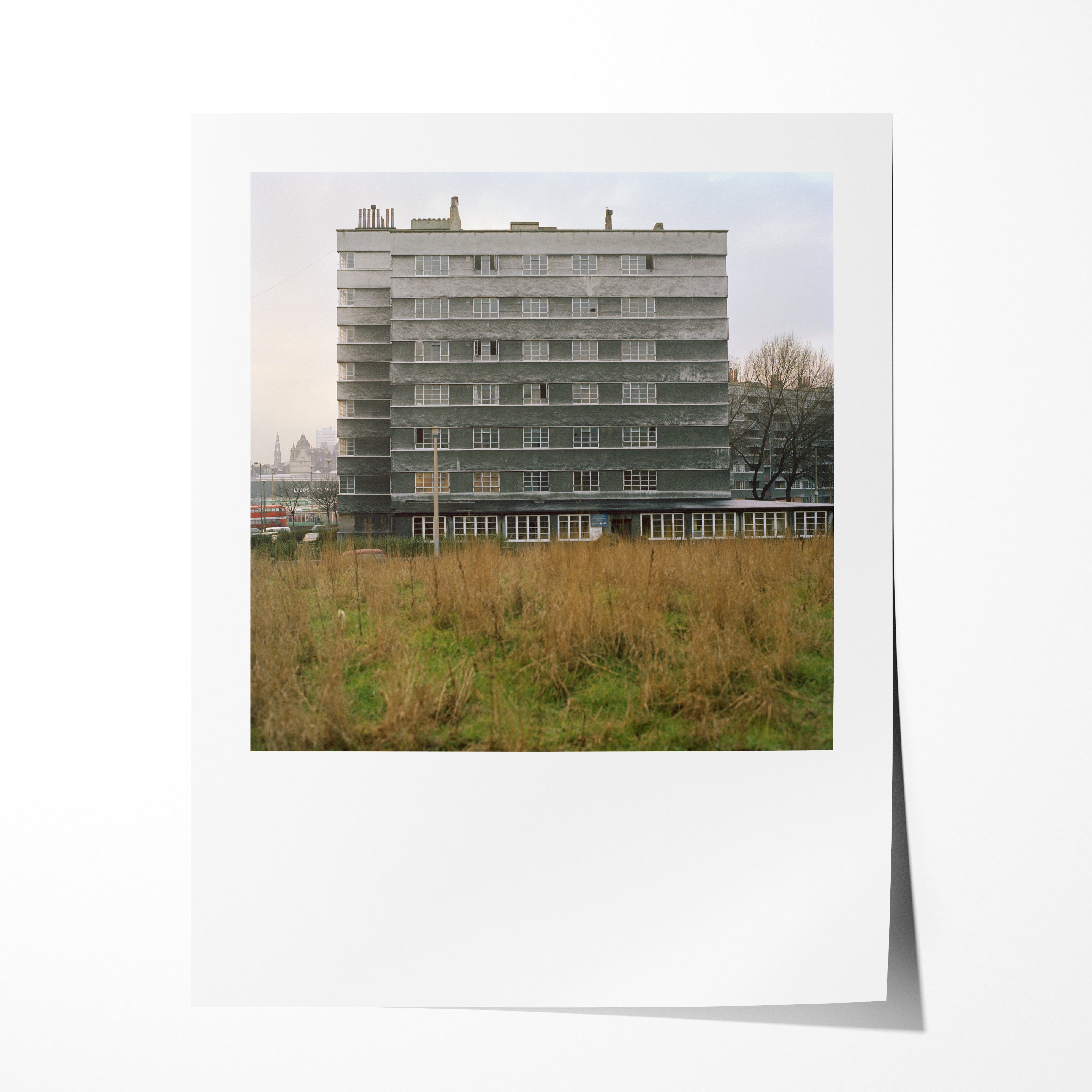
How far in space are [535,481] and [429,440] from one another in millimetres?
545

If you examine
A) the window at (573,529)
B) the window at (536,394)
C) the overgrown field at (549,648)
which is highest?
the window at (536,394)

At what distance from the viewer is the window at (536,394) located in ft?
10.9

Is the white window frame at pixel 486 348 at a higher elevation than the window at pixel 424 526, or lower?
higher

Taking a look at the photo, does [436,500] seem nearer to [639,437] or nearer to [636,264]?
[639,437]

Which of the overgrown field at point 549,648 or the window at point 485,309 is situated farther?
the window at point 485,309

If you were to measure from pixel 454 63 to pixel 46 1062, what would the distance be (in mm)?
4689

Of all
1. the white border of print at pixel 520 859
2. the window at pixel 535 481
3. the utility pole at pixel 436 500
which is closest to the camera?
the white border of print at pixel 520 859

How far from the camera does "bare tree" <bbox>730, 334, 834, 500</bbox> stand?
331cm

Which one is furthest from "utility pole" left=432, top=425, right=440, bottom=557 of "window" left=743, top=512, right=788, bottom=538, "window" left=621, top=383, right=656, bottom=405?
"window" left=743, top=512, right=788, bottom=538

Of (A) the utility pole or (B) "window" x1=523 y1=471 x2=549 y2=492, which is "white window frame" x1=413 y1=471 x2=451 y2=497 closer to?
(A) the utility pole

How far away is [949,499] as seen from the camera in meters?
3.27

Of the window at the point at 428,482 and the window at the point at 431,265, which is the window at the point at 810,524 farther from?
the window at the point at 431,265

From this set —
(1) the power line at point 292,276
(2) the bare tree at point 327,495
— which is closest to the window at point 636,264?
(1) the power line at point 292,276

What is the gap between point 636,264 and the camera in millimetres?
3355
